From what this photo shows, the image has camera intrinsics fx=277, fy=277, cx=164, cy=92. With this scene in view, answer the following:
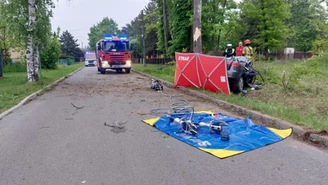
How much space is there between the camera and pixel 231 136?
557 cm

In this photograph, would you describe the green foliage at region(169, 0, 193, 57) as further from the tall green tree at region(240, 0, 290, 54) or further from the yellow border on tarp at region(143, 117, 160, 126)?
Answer: the yellow border on tarp at region(143, 117, 160, 126)

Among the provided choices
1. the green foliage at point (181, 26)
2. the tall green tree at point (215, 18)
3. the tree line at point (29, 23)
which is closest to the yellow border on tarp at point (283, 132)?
the tree line at point (29, 23)

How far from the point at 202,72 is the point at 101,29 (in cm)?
11569

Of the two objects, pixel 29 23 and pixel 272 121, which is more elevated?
pixel 29 23

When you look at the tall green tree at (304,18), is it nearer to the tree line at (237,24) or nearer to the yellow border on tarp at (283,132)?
the tree line at (237,24)

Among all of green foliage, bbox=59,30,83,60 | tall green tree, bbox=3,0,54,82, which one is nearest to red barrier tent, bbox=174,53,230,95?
tall green tree, bbox=3,0,54,82

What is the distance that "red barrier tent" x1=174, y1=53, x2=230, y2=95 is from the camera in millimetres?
10023

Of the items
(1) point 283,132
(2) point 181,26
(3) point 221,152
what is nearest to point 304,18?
(2) point 181,26

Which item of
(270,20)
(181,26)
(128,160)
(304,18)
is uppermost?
(304,18)

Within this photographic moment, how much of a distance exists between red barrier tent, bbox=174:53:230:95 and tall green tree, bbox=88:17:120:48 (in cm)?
10157

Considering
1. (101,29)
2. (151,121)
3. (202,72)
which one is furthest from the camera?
(101,29)

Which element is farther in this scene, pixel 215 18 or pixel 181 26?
pixel 215 18

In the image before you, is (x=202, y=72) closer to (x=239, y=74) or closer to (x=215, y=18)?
(x=239, y=74)

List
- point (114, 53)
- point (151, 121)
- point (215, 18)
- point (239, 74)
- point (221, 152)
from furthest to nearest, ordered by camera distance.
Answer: point (215, 18)
point (114, 53)
point (239, 74)
point (151, 121)
point (221, 152)
